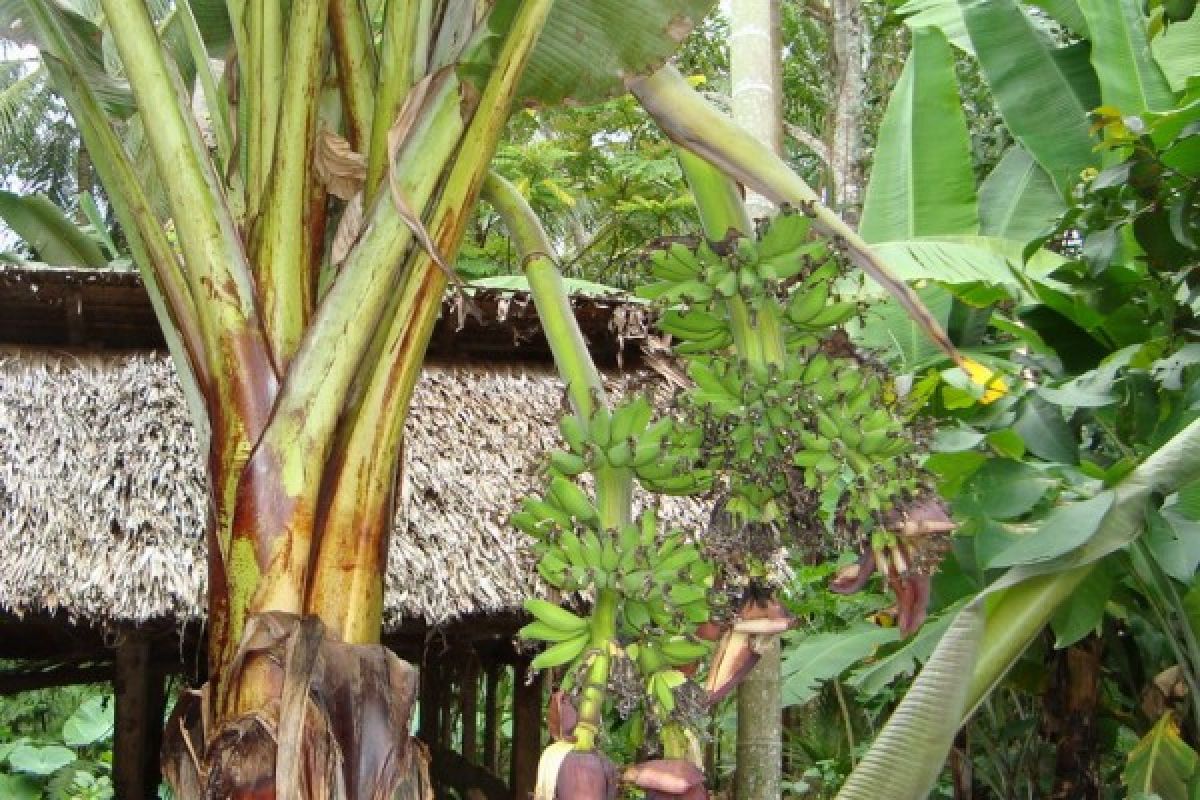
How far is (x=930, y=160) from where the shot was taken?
2.42m

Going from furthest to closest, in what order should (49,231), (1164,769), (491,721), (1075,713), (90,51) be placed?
(491,721)
(49,231)
(1075,713)
(1164,769)
(90,51)

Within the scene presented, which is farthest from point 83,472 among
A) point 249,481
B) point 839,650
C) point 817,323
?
point 817,323

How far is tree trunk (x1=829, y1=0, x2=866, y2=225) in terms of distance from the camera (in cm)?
430

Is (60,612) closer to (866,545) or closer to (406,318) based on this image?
(406,318)

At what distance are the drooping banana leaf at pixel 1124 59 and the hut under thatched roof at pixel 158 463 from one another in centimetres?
113

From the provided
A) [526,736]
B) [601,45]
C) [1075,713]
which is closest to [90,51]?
[601,45]

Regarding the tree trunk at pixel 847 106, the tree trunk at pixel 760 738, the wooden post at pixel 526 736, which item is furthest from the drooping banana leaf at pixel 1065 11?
the wooden post at pixel 526 736

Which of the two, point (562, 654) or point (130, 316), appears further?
point (130, 316)

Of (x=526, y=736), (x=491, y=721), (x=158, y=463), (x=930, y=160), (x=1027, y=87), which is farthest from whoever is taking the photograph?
(x=491, y=721)

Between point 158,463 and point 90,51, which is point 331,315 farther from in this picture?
point 158,463

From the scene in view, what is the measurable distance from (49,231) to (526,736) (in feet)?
7.38

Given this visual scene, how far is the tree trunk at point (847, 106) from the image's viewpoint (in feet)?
14.1

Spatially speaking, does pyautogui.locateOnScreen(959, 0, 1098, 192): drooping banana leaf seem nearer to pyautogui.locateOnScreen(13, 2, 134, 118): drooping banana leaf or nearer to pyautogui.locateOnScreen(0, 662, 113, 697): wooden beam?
pyautogui.locateOnScreen(13, 2, 134, 118): drooping banana leaf

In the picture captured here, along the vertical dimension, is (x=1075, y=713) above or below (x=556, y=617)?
below
